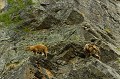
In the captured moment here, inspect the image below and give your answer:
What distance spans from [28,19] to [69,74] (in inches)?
485

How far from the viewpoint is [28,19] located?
35.5 m

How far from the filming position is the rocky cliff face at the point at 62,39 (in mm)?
24859

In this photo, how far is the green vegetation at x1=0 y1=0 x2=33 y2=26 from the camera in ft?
119

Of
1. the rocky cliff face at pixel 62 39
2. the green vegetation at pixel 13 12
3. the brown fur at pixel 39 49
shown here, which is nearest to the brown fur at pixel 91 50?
the rocky cliff face at pixel 62 39

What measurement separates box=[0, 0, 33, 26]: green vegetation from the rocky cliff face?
34cm

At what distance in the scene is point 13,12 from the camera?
37625 millimetres

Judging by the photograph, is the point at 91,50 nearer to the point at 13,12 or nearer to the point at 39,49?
the point at 39,49

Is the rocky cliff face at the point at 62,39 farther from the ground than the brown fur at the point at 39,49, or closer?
closer

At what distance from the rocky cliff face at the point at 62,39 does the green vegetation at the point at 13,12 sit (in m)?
0.34

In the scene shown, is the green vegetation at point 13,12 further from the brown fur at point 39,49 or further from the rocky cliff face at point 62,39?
the brown fur at point 39,49

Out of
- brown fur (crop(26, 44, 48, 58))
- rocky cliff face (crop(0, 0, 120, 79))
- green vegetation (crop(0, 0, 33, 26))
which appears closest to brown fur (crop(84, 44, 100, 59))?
rocky cliff face (crop(0, 0, 120, 79))

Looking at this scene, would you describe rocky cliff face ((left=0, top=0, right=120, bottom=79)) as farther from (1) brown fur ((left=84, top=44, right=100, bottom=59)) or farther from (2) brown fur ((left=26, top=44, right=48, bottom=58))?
(1) brown fur ((left=84, top=44, right=100, bottom=59))

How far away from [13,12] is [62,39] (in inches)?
353

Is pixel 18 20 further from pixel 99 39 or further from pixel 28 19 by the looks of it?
pixel 99 39
